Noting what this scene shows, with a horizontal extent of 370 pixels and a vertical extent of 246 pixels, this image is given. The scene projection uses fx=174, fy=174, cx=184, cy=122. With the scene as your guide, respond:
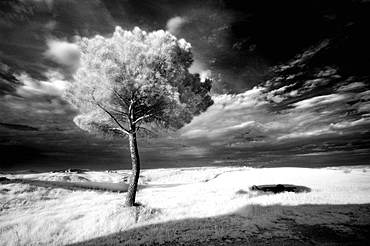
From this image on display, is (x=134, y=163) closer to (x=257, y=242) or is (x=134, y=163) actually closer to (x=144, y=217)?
(x=144, y=217)

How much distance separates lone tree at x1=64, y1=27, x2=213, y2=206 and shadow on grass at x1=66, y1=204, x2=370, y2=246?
16.2 feet

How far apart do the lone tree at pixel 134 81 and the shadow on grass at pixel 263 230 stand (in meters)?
4.95

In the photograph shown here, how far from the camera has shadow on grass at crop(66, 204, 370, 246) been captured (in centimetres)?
658

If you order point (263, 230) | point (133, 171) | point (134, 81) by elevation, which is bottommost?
point (263, 230)

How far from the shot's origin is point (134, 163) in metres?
13.0

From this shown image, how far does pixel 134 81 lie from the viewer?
11367mm

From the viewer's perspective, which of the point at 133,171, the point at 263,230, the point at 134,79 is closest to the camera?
the point at 263,230

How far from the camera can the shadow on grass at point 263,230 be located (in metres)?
6.58

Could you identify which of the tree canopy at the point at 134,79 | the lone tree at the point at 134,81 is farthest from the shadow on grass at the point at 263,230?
the tree canopy at the point at 134,79

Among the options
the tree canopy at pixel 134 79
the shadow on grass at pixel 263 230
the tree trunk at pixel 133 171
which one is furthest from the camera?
the tree trunk at pixel 133 171

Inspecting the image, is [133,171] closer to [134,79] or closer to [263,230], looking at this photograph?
[134,79]

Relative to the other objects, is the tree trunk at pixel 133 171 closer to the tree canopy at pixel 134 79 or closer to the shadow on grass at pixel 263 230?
the tree canopy at pixel 134 79

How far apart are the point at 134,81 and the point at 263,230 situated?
10.8 m

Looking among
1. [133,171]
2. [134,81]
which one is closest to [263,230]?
[133,171]
